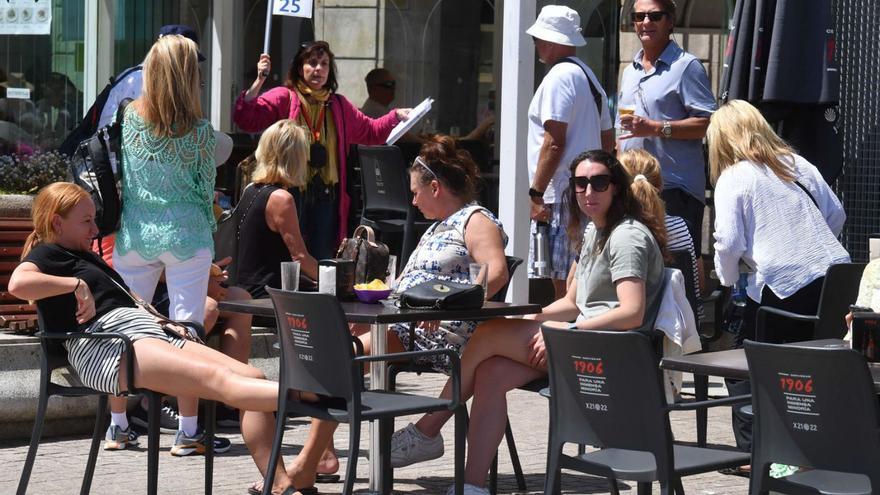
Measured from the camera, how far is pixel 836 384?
389 cm

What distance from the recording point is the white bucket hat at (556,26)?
821 cm

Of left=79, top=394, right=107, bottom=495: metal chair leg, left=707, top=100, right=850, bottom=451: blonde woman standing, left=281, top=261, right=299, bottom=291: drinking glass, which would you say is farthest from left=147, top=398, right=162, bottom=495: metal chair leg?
left=707, top=100, right=850, bottom=451: blonde woman standing

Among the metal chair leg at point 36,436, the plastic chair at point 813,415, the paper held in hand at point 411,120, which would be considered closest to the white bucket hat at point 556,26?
the paper held in hand at point 411,120

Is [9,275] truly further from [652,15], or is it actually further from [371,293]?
[652,15]

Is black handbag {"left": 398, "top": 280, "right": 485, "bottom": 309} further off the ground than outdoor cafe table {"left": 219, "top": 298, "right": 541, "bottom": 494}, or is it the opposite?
black handbag {"left": 398, "top": 280, "right": 485, "bottom": 309}

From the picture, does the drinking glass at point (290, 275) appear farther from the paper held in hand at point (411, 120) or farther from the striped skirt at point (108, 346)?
the paper held in hand at point (411, 120)

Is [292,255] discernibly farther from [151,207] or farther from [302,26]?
[302,26]

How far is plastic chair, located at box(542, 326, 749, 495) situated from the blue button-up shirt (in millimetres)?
3572

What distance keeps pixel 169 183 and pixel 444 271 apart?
Answer: 4.43 feet

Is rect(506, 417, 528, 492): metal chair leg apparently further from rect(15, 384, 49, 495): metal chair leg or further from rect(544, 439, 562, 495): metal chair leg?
rect(15, 384, 49, 495): metal chair leg

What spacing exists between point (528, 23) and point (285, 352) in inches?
138

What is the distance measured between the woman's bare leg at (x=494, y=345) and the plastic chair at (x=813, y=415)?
188cm

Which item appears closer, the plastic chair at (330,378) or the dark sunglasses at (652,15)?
the plastic chair at (330,378)

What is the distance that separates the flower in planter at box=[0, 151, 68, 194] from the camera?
8.38 meters
